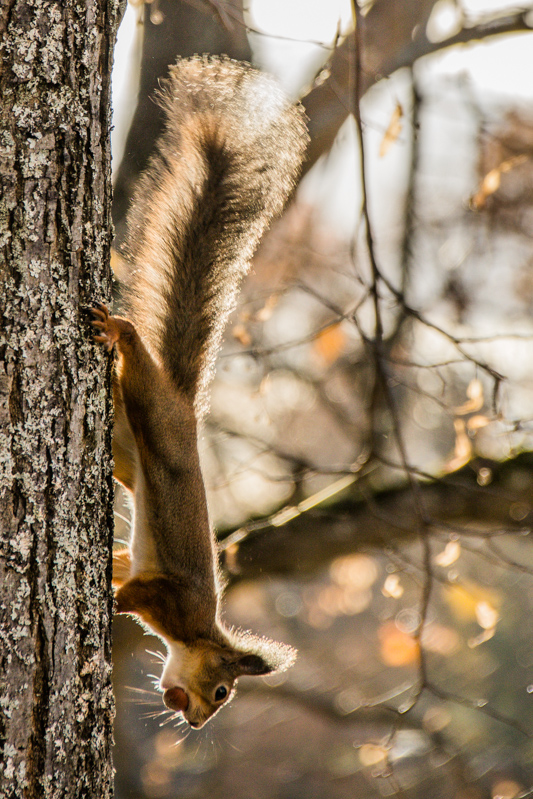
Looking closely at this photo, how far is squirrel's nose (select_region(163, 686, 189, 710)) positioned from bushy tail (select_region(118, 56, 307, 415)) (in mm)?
1114

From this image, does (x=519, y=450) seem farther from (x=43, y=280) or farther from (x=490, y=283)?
(x=490, y=283)

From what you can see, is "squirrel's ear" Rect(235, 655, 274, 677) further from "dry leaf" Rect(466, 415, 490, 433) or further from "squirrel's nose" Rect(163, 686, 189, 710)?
"dry leaf" Rect(466, 415, 490, 433)

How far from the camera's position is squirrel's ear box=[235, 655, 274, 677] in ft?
9.20

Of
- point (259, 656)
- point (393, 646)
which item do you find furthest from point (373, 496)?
point (393, 646)

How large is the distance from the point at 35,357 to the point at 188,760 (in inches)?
346

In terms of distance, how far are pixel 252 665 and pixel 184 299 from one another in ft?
4.96

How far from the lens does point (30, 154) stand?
4.07 feet

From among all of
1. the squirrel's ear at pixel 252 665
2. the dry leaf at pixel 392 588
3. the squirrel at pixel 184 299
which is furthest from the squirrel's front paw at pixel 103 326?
the squirrel's ear at pixel 252 665

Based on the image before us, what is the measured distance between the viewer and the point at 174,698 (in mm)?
2641

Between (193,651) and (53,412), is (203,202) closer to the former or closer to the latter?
(53,412)

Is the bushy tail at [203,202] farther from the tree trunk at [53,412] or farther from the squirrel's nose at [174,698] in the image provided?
the squirrel's nose at [174,698]

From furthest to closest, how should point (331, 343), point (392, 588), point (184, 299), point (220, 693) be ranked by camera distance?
point (331, 343)
point (220, 693)
point (392, 588)
point (184, 299)

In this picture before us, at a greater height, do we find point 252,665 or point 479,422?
point 479,422

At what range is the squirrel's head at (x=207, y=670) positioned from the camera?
268 centimetres
